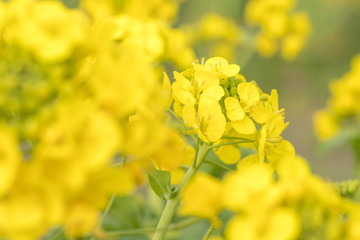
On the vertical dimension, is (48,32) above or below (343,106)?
below

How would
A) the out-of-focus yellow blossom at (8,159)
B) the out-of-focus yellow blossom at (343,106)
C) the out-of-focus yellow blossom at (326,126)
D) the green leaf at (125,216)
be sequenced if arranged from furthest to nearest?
the out-of-focus yellow blossom at (326,126) < the out-of-focus yellow blossom at (343,106) < the green leaf at (125,216) < the out-of-focus yellow blossom at (8,159)

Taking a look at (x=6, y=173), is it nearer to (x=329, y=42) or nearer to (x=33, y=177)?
(x=33, y=177)

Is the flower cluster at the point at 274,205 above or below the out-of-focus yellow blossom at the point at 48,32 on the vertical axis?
below

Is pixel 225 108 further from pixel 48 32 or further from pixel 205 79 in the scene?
pixel 48 32

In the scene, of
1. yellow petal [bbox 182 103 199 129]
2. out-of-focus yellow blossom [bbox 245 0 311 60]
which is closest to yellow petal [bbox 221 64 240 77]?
yellow petal [bbox 182 103 199 129]

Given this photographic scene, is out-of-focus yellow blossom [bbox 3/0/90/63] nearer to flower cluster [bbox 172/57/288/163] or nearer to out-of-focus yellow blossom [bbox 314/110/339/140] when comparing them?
flower cluster [bbox 172/57/288/163]

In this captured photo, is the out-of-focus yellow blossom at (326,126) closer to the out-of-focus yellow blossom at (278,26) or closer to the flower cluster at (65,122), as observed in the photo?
the out-of-focus yellow blossom at (278,26)

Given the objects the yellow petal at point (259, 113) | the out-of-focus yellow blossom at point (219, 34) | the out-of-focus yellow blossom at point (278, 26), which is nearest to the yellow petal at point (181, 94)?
the yellow petal at point (259, 113)

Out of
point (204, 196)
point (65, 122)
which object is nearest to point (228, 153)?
point (204, 196)
